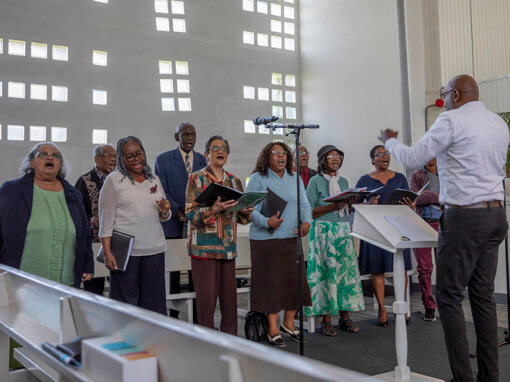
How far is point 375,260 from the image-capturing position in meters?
4.41

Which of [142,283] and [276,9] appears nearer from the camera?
[142,283]

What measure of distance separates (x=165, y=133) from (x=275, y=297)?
15.6 ft

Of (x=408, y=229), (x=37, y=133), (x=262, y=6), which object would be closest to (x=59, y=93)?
(x=37, y=133)

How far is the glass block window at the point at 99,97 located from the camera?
732 cm

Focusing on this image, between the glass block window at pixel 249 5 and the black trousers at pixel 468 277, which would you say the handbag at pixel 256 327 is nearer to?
the black trousers at pixel 468 277

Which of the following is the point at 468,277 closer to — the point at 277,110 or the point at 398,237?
the point at 398,237

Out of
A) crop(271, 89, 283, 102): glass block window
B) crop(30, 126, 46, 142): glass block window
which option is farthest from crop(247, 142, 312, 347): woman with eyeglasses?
crop(271, 89, 283, 102): glass block window

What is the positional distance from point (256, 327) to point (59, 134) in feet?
15.2

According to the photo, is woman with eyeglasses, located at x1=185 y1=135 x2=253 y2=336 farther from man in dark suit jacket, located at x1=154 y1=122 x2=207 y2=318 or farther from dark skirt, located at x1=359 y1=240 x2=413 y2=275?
dark skirt, located at x1=359 y1=240 x2=413 y2=275

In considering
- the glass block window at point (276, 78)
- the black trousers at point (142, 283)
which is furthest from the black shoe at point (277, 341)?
the glass block window at point (276, 78)

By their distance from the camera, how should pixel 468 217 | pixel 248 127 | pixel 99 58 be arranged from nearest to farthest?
pixel 468 217 < pixel 99 58 < pixel 248 127

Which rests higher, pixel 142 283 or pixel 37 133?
pixel 37 133

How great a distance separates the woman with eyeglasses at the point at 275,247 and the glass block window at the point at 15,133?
441cm

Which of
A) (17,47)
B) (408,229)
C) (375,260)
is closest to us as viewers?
(408,229)
